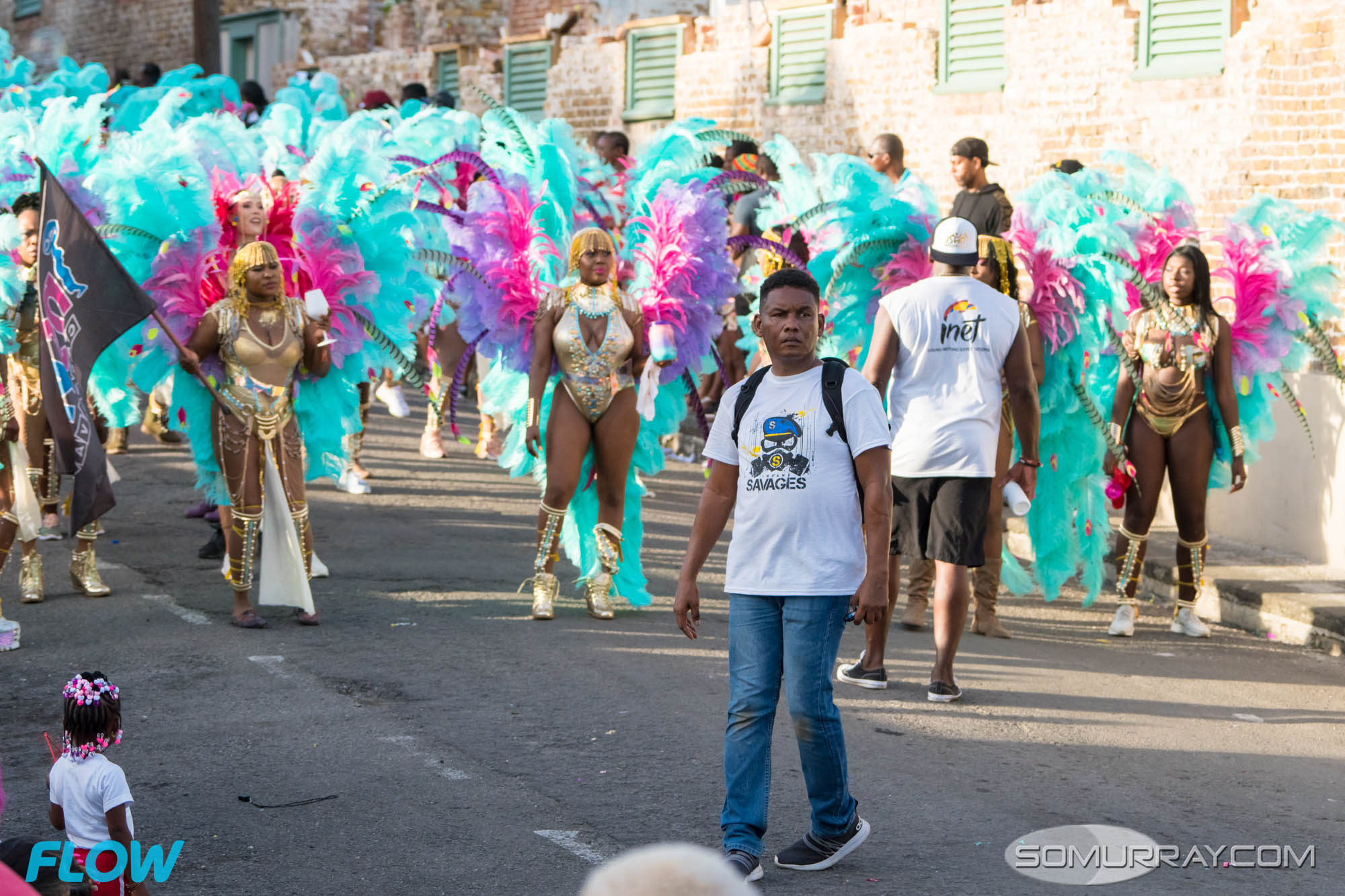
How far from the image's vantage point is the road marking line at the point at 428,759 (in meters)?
5.54

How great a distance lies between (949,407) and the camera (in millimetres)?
6539

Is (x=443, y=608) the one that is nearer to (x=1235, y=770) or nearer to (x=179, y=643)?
(x=179, y=643)

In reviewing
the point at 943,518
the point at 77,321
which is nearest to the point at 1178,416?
the point at 943,518

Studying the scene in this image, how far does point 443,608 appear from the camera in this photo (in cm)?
838

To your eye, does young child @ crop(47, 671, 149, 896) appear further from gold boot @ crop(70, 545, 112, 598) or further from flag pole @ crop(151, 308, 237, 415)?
gold boot @ crop(70, 545, 112, 598)

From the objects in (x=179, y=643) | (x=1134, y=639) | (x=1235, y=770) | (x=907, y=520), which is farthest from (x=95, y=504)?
(x=1134, y=639)

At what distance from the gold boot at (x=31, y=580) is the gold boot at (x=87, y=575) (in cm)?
24

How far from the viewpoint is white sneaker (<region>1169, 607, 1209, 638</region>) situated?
849cm

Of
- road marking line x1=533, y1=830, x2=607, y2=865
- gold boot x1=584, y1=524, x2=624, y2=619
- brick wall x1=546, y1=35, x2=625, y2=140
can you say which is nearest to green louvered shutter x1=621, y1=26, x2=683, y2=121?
brick wall x1=546, y1=35, x2=625, y2=140

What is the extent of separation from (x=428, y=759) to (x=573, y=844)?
105cm

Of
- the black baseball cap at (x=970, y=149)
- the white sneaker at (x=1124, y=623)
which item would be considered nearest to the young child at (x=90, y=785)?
the white sneaker at (x=1124, y=623)

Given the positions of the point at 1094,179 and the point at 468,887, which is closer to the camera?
the point at 468,887

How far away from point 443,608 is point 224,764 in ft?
9.18

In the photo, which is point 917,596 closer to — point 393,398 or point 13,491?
point 13,491
